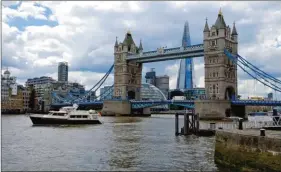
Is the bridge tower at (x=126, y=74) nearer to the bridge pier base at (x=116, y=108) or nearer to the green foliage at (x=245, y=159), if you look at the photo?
the bridge pier base at (x=116, y=108)

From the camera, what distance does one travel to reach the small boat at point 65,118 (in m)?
55.1

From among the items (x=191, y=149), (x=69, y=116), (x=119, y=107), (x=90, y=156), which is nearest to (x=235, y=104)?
(x=119, y=107)

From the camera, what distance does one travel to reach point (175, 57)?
10081cm

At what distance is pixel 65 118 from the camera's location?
55781mm

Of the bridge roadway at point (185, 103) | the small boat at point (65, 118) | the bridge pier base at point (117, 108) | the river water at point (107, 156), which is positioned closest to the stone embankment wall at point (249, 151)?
the river water at point (107, 156)

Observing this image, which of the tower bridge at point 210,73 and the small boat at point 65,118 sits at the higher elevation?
the tower bridge at point 210,73

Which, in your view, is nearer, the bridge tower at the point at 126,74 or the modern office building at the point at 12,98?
the bridge tower at the point at 126,74

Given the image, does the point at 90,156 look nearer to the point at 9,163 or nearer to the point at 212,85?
the point at 9,163

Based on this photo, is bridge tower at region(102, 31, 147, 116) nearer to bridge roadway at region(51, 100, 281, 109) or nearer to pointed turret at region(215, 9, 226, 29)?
bridge roadway at region(51, 100, 281, 109)

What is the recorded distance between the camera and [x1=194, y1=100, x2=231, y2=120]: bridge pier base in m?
80.4

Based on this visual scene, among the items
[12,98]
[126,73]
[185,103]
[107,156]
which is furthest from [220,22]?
[12,98]

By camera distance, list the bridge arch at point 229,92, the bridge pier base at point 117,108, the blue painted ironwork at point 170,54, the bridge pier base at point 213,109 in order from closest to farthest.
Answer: the bridge pier base at point 213,109 < the bridge arch at point 229,92 < the blue painted ironwork at point 170,54 < the bridge pier base at point 117,108

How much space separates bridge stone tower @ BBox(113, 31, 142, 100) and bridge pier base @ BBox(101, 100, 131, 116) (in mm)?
5688

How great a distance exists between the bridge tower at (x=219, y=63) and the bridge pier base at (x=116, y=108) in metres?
24.6
